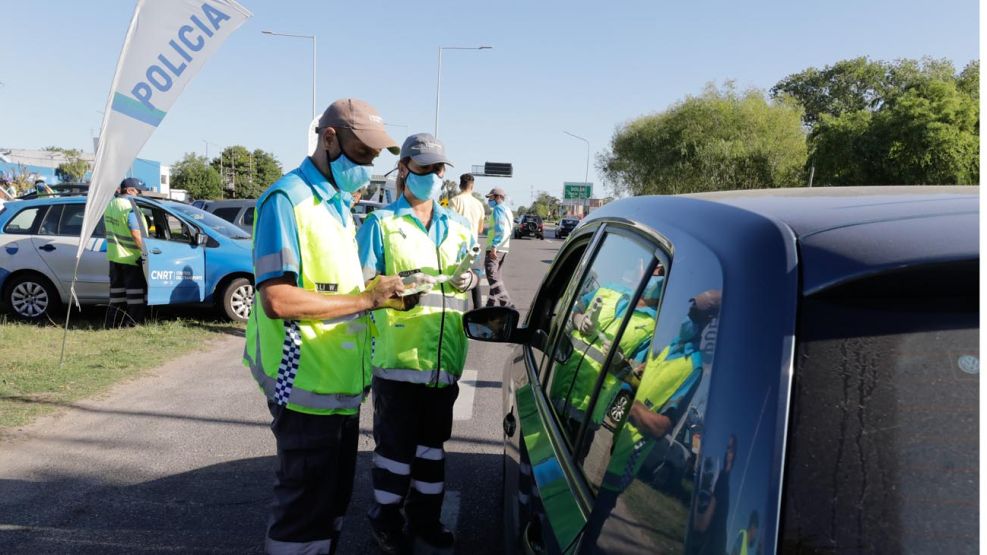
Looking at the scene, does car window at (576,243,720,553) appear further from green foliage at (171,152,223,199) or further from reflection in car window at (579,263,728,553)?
green foliage at (171,152,223,199)

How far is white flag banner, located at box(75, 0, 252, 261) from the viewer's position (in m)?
6.03

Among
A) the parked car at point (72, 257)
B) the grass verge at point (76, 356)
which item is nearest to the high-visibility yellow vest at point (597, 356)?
the grass verge at point (76, 356)

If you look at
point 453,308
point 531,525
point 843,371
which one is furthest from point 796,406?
point 453,308

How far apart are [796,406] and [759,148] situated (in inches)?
1998

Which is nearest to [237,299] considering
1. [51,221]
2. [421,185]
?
[51,221]

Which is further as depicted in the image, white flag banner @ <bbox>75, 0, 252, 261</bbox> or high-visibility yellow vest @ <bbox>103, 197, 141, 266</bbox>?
high-visibility yellow vest @ <bbox>103, 197, 141, 266</bbox>

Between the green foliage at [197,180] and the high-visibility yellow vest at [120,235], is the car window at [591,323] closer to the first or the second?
the high-visibility yellow vest at [120,235]

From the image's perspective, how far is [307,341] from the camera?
2529 millimetres

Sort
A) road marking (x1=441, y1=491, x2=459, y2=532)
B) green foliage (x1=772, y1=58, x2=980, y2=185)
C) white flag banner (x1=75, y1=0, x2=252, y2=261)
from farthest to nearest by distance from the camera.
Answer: green foliage (x1=772, y1=58, x2=980, y2=185) < white flag banner (x1=75, y1=0, x2=252, y2=261) < road marking (x1=441, y1=491, x2=459, y2=532)

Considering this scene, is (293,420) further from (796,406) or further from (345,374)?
(796,406)

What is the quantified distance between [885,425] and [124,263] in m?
9.27

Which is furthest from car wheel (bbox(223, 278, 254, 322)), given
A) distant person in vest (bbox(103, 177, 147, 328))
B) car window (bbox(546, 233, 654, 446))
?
car window (bbox(546, 233, 654, 446))

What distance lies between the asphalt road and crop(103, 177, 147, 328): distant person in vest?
273cm

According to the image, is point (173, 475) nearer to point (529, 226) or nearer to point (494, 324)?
point (494, 324)
